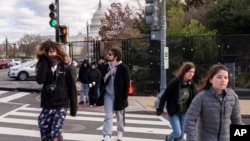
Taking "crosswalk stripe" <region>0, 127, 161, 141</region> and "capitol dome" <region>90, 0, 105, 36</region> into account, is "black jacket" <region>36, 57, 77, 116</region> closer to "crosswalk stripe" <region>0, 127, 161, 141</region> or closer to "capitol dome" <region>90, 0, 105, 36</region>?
"crosswalk stripe" <region>0, 127, 161, 141</region>

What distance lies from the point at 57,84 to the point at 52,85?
2.9 inches

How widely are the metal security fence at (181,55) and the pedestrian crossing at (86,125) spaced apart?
17.0ft

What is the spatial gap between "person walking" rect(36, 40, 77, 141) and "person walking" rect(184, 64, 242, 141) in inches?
75.9

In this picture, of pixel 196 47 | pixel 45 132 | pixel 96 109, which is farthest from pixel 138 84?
pixel 45 132

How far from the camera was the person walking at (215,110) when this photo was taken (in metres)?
Answer: 4.05

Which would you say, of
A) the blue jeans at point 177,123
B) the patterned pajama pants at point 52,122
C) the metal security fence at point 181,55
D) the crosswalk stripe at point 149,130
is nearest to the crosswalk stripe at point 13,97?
the metal security fence at point 181,55

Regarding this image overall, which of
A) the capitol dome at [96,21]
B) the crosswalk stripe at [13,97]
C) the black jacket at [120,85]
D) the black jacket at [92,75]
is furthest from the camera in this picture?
the capitol dome at [96,21]

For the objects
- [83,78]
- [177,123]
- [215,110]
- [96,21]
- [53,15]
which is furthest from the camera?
[96,21]

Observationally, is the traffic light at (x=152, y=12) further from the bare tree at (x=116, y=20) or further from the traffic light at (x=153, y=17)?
the bare tree at (x=116, y=20)

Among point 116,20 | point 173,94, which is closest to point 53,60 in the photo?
point 173,94

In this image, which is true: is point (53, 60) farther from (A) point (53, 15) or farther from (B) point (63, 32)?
(B) point (63, 32)

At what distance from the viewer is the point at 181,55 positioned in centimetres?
1717

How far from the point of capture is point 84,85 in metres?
14.0

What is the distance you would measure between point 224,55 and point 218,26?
27.9 ft
